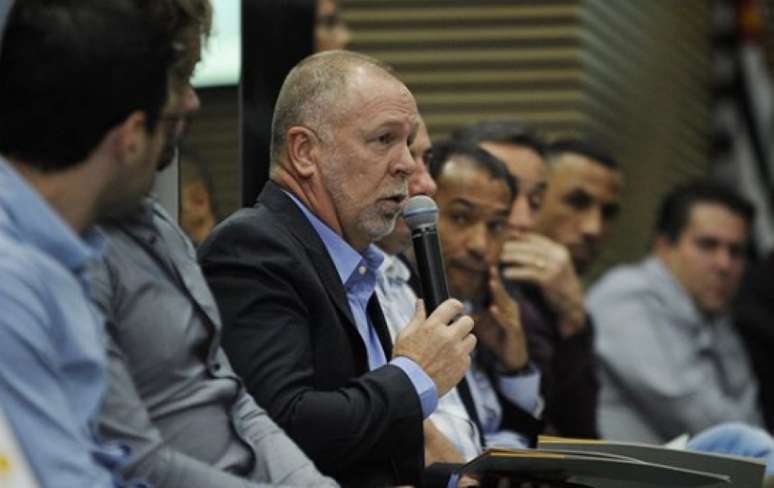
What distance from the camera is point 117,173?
2988 mm

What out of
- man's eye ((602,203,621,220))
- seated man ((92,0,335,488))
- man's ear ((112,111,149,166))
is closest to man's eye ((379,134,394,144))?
seated man ((92,0,335,488))

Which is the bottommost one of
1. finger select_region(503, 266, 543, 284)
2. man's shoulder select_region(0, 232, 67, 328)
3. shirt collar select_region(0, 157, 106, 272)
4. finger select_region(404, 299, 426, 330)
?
finger select_region(503, 266, 543, 284)

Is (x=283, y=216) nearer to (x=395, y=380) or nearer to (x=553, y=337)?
(x=395, y=380)

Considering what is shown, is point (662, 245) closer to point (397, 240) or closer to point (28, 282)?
point (397, 240)

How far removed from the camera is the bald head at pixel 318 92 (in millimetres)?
4305

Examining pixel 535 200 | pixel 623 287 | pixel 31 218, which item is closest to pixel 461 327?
pixel 31 218

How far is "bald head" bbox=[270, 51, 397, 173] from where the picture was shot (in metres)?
4.30

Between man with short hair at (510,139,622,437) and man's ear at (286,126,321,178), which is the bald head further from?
man with short hair at (510,139,622,437)

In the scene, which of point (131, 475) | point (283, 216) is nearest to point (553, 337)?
point (283, 216)

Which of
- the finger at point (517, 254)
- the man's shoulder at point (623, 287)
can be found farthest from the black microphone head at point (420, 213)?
the man's shoulder at point (623, 287)

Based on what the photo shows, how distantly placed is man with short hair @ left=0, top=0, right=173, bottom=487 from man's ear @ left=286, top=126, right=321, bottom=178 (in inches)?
50.5

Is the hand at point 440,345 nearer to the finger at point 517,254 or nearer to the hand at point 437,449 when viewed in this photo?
the hand at point 437,449

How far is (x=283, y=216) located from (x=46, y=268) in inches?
55.3

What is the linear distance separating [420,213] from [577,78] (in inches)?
210
